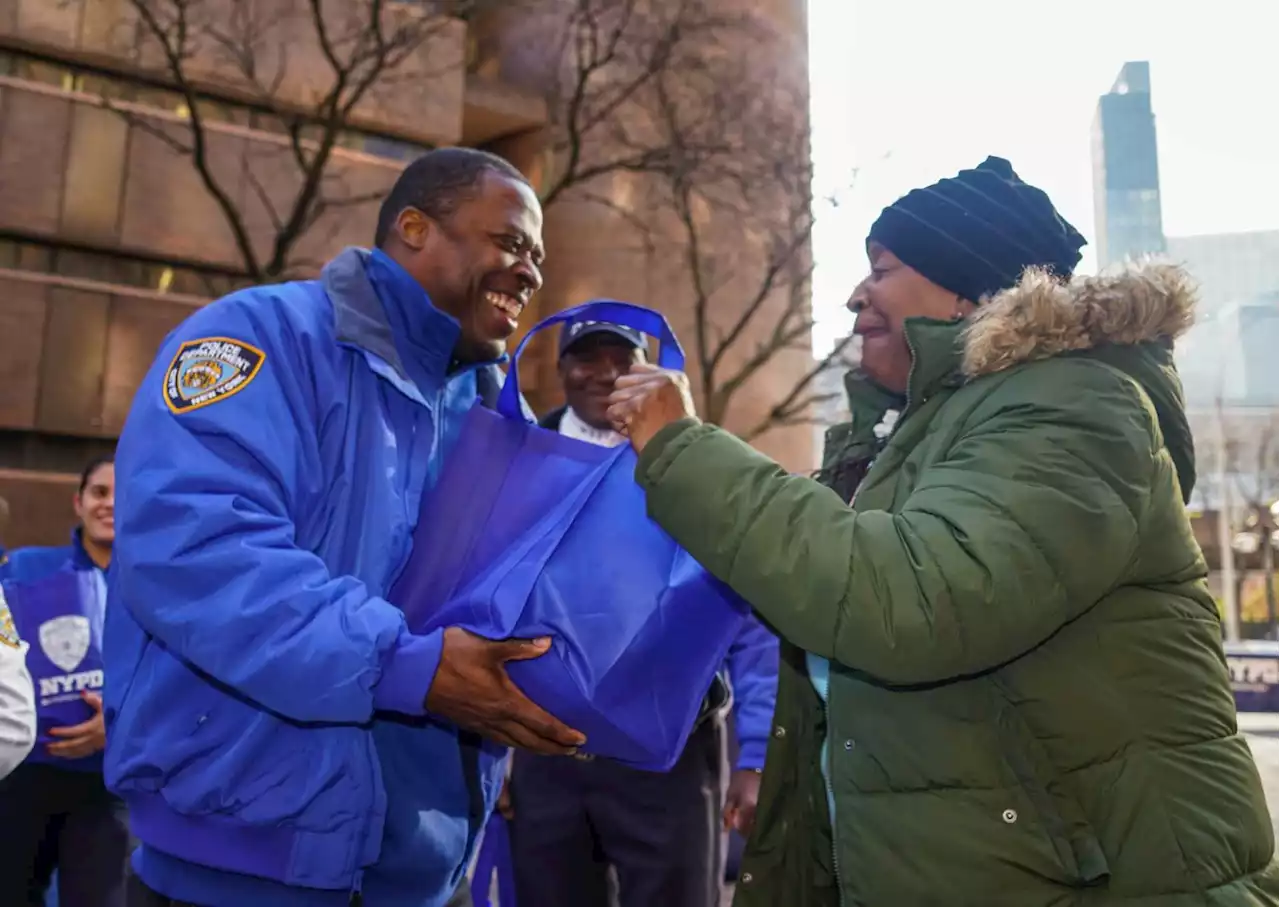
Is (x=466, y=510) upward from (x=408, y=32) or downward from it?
downward

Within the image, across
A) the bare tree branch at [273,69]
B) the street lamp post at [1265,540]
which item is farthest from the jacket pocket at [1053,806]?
the street lamp post at [1265,540]

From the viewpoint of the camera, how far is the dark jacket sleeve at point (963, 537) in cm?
149

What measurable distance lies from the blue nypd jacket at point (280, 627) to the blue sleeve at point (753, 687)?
156 cm

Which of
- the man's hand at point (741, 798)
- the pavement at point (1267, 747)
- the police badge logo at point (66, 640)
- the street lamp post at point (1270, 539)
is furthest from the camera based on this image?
the street lamp post at point (1270, 539)

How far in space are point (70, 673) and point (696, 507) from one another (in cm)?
349

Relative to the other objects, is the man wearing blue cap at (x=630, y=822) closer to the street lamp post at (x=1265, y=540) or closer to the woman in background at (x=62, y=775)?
the woman in background at (x=62, y=775)

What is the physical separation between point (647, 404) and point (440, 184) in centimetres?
87

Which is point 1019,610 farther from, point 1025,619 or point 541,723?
point 541,723

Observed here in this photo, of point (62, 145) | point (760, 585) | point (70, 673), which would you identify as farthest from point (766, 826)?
point (62, 145)

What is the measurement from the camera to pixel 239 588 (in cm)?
163

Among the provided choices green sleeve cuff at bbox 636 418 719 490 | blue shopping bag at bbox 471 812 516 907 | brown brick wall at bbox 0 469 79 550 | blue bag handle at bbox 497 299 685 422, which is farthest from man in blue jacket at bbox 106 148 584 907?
brown brick wall at bbox 0 469 79 550

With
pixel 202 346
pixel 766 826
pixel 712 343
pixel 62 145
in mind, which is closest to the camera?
pixel 202 346

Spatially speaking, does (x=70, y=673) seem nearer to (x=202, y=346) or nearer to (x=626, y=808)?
(x=626, y=808)

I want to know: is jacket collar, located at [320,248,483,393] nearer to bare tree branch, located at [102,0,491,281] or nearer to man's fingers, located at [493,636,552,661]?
man's fingers, located at [493,636,552,661]
